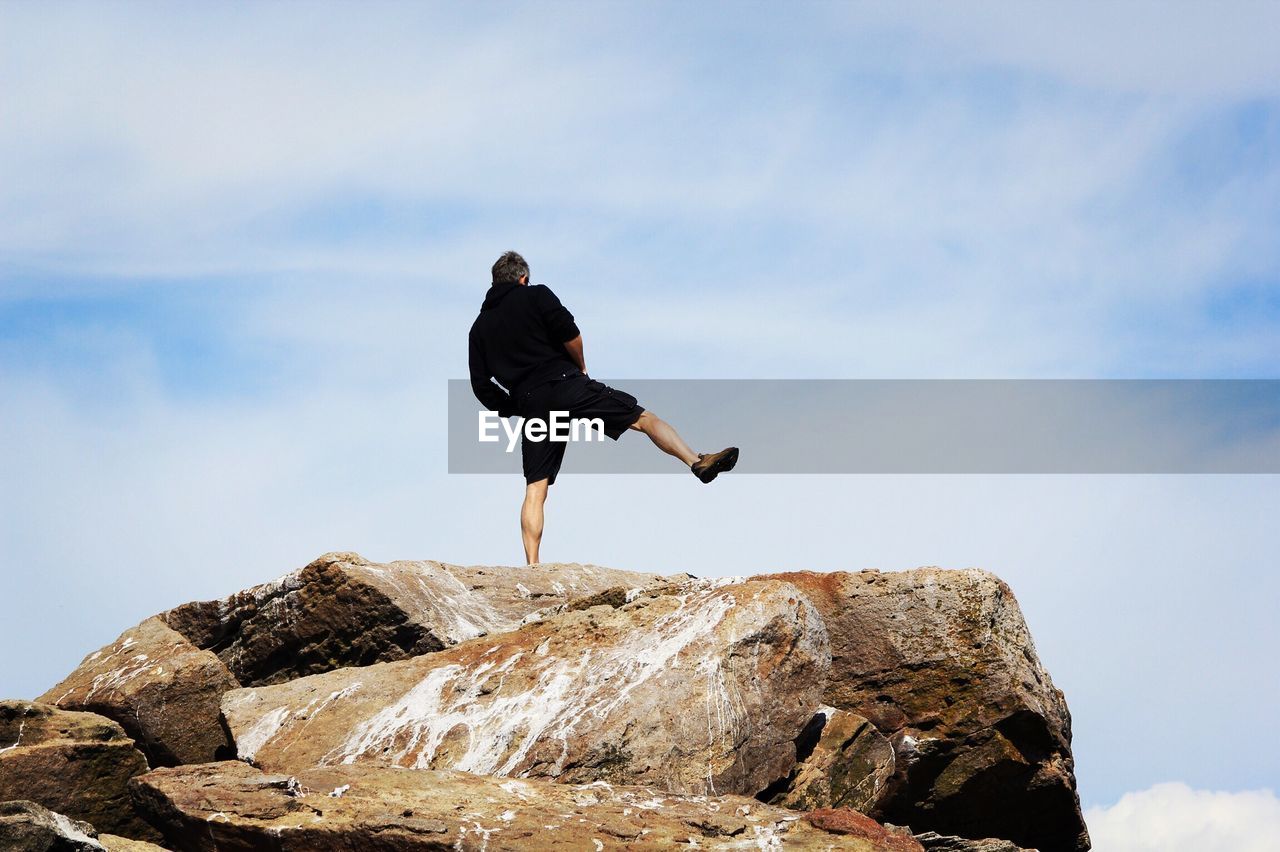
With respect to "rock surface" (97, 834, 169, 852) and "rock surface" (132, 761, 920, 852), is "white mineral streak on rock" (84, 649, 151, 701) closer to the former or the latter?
"rock surface" (132, 761, 920, 852)

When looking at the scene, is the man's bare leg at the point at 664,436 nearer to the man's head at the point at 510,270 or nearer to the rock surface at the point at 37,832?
the man's head at the point at 510,270

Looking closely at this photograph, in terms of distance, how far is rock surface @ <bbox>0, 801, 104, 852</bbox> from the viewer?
5.93 m

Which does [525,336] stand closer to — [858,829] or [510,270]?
[510,270]

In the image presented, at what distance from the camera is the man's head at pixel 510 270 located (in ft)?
40.3

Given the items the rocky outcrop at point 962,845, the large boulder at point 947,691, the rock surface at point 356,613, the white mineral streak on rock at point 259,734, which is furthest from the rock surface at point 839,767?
the white mineral streak on rock at point 259,734

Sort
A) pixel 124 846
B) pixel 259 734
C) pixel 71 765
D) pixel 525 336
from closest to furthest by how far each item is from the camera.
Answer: pixel 124 846, pixel 71 765, pixel 259 734, pixel 525 336

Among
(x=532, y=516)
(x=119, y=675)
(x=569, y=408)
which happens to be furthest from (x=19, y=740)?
(x=569, y=408)

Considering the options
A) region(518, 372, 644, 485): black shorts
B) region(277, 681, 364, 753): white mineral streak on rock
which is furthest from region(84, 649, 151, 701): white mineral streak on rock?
region(518, 372, 644, 485): black shorts

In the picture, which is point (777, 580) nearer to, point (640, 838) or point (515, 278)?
point (640, 838)

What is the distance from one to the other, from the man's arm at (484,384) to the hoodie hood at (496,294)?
31 centimetres

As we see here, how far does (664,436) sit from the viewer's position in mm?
11711

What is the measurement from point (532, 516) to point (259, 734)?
141 inches

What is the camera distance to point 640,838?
6.69m

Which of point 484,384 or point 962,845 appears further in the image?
point 484,384
